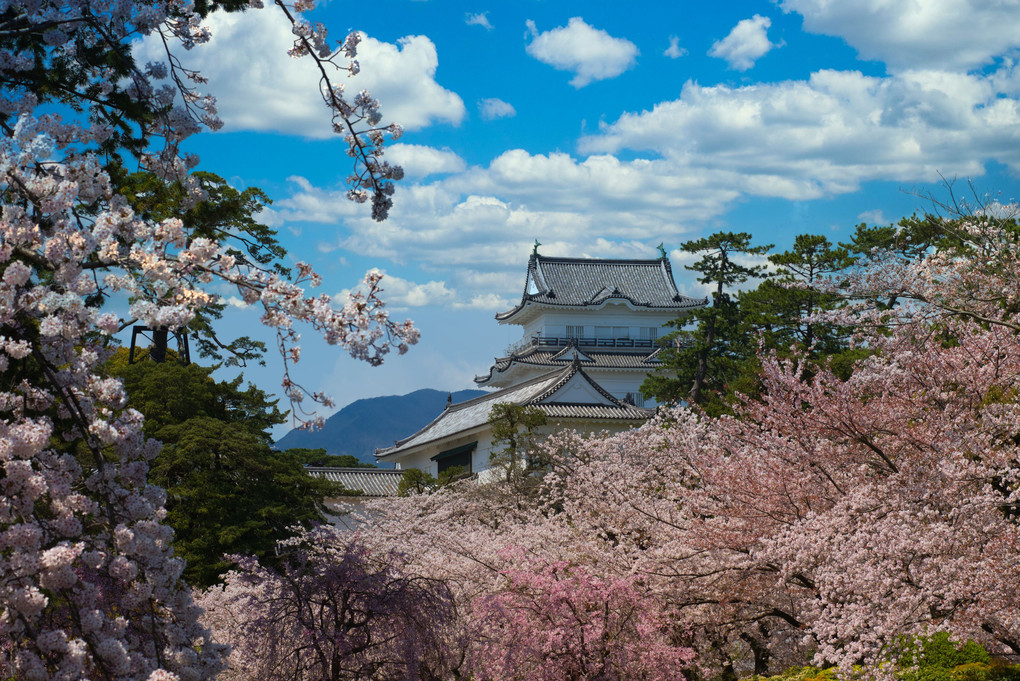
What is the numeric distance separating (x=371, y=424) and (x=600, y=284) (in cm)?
9740

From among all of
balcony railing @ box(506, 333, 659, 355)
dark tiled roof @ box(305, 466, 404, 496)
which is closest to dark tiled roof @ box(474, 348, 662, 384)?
balcony railing @ box(506, 333, 659, 355)

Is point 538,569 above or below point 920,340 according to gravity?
below

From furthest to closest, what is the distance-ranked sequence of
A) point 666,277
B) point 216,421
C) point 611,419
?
point 666,277, point 611,419, point 216,421

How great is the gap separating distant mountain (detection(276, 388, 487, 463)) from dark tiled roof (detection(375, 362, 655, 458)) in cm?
9056

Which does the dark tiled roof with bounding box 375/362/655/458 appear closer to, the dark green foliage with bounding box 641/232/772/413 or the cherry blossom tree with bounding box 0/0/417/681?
the dark green foliage with bounding box 641/232/772/413

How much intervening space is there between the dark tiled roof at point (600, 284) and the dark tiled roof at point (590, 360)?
7.77 ft

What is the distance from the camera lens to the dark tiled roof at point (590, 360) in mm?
38250

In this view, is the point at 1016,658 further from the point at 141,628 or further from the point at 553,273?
the point at 553,273

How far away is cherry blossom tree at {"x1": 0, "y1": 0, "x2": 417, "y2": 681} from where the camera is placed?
12.4ft

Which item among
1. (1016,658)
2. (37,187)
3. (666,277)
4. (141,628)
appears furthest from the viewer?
→ (666,277)

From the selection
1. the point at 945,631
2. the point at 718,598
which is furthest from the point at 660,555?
the point at 945,631

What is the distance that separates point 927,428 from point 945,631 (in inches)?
94.5

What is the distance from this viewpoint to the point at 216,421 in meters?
15.7

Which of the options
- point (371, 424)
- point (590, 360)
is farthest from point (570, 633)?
point (371, 424)
